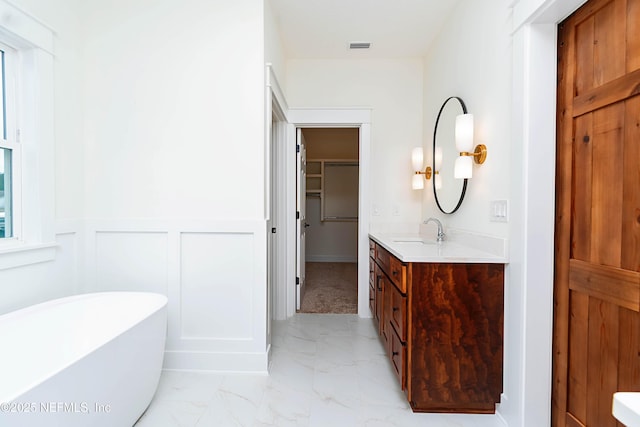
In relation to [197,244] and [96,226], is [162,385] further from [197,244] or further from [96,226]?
[96,226]

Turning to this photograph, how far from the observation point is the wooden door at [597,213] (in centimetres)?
118

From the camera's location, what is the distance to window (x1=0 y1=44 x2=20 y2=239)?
1856 millimetres

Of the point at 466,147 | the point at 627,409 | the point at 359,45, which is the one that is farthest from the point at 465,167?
the point at 359,45

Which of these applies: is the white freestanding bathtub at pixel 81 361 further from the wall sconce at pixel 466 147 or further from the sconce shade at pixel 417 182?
the sconce shade at pixel 417 182

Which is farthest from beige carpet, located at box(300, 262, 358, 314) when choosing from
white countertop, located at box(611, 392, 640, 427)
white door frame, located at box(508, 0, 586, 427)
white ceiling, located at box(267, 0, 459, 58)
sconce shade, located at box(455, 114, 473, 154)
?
white countertop, located at box(611, 392, 640, 427)

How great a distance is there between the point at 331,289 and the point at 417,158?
2.21 m

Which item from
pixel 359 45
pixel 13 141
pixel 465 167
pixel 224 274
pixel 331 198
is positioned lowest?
pixel 224 274

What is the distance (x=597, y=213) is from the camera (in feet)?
4.35

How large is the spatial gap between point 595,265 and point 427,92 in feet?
7.58

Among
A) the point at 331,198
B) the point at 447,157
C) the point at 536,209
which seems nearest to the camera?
the point at 536,209

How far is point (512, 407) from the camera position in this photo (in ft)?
5.34

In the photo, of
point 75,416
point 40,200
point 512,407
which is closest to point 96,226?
point 40,200

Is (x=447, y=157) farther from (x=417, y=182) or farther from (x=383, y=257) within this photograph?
(x=383, y=257)

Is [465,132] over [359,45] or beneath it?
beneath
